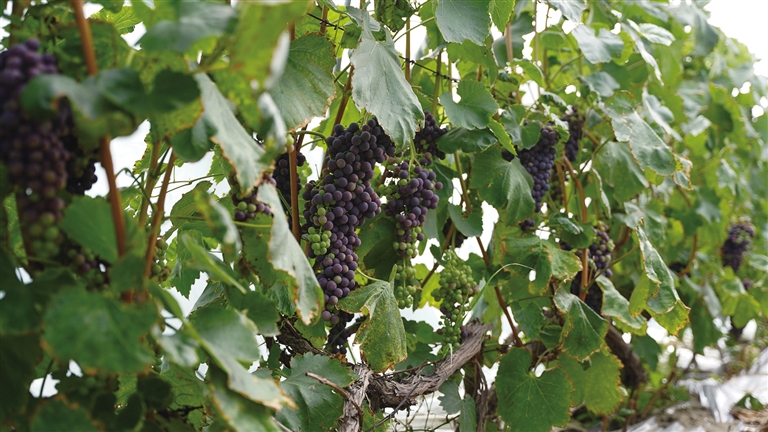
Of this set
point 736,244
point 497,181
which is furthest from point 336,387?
point 736,244

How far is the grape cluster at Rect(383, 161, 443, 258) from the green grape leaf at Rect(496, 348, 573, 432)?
0.46 m

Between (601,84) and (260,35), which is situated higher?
(260,35)

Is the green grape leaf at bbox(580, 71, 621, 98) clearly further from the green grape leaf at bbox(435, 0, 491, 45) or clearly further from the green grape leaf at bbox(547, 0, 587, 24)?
the green grape leaf at bbox(435, 0, 491, 45)

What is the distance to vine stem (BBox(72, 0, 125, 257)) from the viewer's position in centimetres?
53

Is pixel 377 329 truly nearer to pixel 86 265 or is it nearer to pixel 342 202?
pixel 342 202

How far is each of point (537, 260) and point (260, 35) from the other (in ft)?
3.22

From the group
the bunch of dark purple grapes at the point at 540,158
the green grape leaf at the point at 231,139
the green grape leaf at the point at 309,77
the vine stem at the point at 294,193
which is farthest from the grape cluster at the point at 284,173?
the bunch of dark purple grapes at the point at 540,158

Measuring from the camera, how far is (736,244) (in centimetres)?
271

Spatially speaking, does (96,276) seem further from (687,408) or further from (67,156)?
(687,408)

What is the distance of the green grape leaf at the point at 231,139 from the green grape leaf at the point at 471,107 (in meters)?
0.53

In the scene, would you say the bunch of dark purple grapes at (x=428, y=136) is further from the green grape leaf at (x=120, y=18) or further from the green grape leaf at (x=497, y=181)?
the green grape leaf at (x=120, y=18)

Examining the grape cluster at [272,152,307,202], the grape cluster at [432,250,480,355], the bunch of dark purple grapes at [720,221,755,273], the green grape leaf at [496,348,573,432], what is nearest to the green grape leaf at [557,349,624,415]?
the green grape leaf at [496,348,573,432]

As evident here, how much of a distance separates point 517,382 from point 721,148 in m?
1.88

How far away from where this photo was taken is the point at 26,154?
50cm
